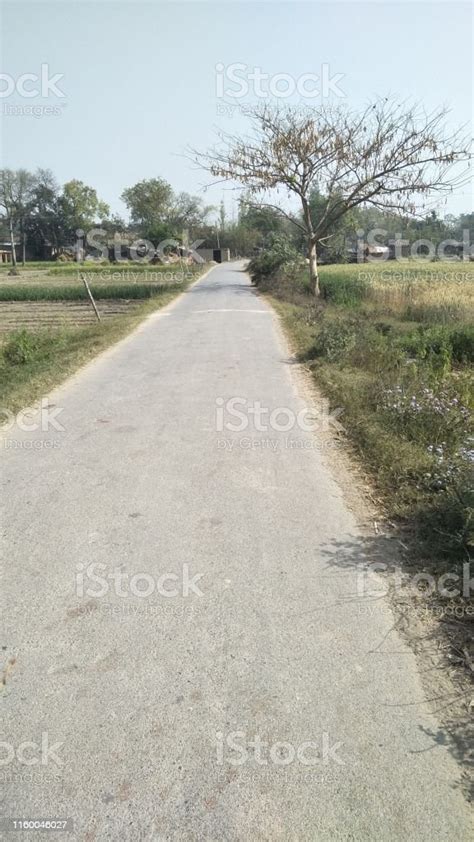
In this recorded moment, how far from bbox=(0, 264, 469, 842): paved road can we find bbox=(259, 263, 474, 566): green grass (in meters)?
0.56

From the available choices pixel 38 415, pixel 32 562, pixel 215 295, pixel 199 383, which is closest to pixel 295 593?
pixel 32 562

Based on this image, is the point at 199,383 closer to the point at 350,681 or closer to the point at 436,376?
the point at 436,376

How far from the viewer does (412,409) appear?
581 centimetres

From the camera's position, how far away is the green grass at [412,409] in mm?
3850

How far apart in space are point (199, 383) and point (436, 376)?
3745 millimetres

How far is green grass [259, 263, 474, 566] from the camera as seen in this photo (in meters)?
3.85

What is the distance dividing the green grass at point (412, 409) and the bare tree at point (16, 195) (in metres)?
83.2

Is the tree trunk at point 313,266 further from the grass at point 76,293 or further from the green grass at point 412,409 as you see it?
the grass at point 76,293

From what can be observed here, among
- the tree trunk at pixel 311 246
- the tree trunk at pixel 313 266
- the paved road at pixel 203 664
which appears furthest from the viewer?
the tree trunk at pixel 313 266

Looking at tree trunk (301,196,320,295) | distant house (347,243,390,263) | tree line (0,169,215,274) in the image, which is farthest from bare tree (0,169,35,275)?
tree trunk (301,196,320,295)

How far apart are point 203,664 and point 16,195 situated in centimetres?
9740

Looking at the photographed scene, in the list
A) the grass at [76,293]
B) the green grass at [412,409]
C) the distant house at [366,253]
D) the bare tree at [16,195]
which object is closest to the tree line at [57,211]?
the bare tree at [16,195]

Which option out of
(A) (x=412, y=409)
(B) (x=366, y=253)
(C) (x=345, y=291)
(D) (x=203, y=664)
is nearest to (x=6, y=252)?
(B) (x=366, y=253)

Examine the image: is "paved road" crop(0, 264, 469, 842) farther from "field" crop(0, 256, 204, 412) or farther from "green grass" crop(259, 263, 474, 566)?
"field" crop(0, 256, 204, 412)
